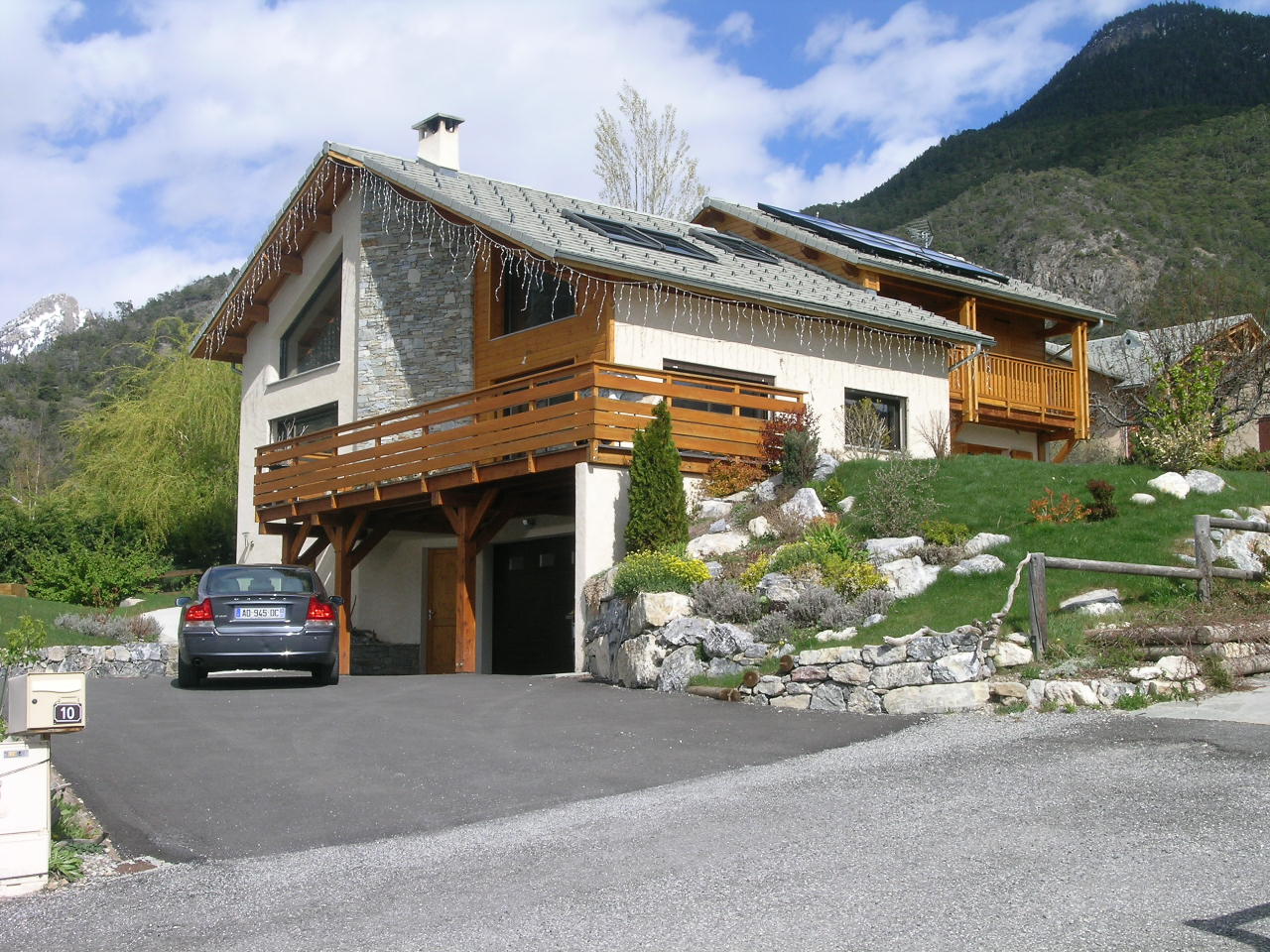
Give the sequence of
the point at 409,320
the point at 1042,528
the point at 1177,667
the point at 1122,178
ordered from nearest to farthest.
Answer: the point at 1177,667
the point at 1042,528
the point at 409,320
the point at 1122,178

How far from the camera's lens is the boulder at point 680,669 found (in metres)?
14.7

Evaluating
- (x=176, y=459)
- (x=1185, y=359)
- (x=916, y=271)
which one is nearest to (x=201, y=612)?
(x=916, y=271)

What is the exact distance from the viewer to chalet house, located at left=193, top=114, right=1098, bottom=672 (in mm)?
19812

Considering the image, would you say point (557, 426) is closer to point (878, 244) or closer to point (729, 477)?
point (729, 477)

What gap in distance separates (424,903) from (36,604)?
21.3 metres

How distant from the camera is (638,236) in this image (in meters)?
22.9

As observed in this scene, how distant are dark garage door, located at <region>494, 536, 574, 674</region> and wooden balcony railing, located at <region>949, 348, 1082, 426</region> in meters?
9.22

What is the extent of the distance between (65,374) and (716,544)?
61445mm

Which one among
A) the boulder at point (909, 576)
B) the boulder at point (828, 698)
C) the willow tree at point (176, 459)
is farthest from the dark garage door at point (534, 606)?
the willow tree at point (176, 459)

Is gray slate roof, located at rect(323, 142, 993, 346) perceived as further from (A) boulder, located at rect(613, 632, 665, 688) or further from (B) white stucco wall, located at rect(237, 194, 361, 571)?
(A) boulder, located at rect(613, 632, 665, 688)

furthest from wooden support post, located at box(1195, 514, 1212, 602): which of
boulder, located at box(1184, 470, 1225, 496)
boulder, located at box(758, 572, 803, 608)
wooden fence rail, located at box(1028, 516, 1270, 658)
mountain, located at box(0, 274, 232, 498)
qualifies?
mountain, located at box(0, 274, 232, 498)

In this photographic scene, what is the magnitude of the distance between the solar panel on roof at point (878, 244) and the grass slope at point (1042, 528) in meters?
9.28

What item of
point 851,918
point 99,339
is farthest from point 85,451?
point 99,339

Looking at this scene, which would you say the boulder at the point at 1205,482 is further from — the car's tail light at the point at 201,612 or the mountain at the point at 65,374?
the mountain at the point at 65,374
